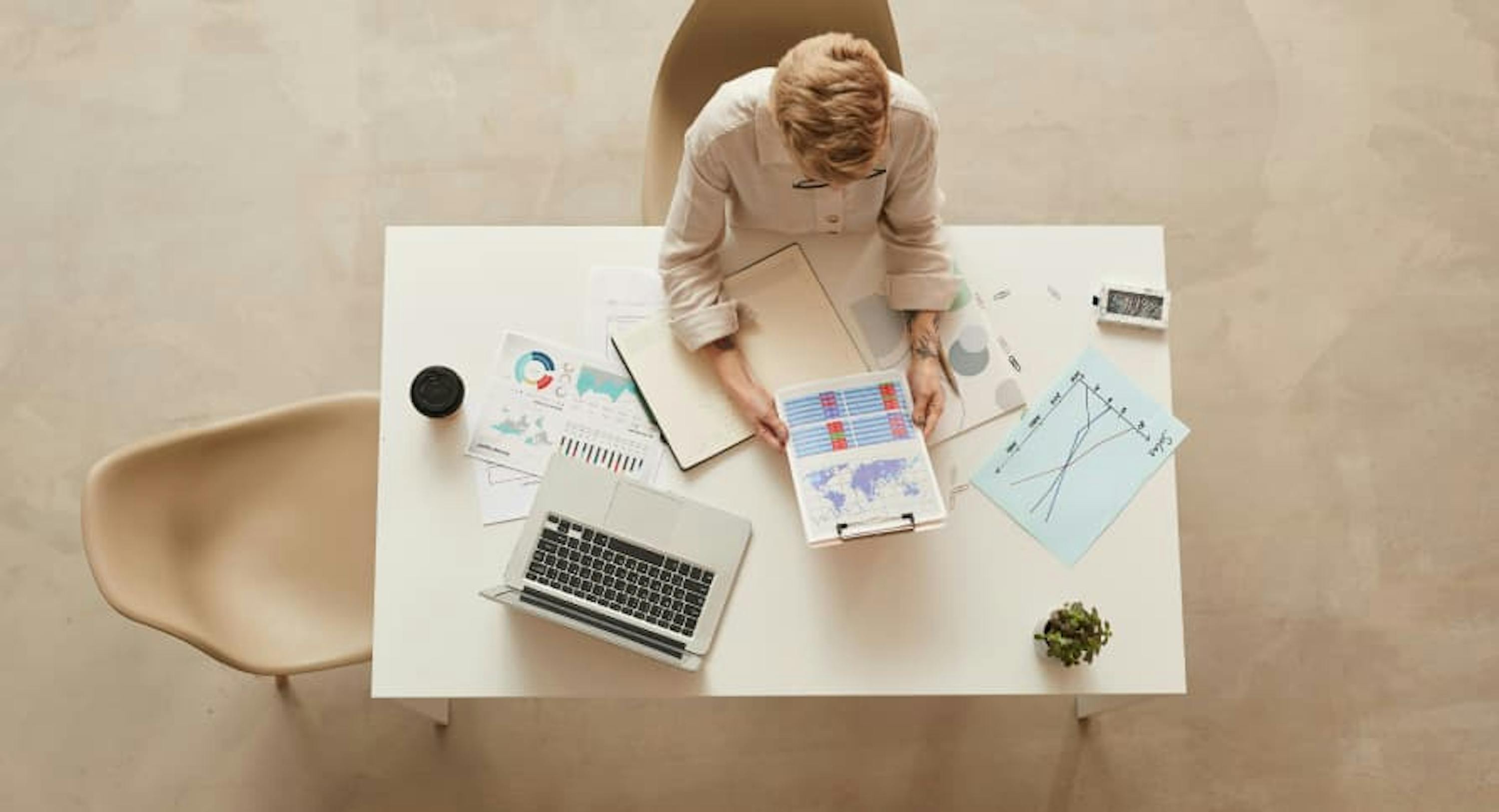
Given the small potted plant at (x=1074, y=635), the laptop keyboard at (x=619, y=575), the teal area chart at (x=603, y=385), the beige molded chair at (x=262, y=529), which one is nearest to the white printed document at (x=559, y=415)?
the teal area chart at (x=603, y=385)

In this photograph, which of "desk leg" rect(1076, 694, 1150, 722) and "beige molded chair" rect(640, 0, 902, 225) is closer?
"beige molded chair" rect(640, 0, 902, 225)

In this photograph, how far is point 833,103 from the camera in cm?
148

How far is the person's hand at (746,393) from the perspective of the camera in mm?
1812

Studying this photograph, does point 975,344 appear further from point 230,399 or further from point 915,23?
point 230,399

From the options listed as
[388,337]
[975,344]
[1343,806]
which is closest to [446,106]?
[388,337]

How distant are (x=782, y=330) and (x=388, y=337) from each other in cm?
63

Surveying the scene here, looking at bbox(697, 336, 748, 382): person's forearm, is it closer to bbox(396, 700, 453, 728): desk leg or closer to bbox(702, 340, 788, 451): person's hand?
bbox(702, 340, 788, 451): person's hand

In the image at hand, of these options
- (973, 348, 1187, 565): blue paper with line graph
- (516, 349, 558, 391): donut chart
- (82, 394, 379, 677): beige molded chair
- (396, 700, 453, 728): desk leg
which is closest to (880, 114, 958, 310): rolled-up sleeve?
(973, 348, 1187, 565): blue paper with line graph

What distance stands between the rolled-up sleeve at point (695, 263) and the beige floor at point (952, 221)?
0.93 metres

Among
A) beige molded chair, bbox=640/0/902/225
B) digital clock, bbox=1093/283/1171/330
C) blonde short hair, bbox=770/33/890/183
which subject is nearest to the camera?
blonde short hair, bbox=770/33/890/183

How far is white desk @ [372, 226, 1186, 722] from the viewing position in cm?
179

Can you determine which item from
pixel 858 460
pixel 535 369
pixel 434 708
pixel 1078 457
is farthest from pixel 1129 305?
pixel 434 708

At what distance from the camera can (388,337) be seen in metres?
1.88

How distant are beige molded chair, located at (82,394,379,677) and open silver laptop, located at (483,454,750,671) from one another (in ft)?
1.34
